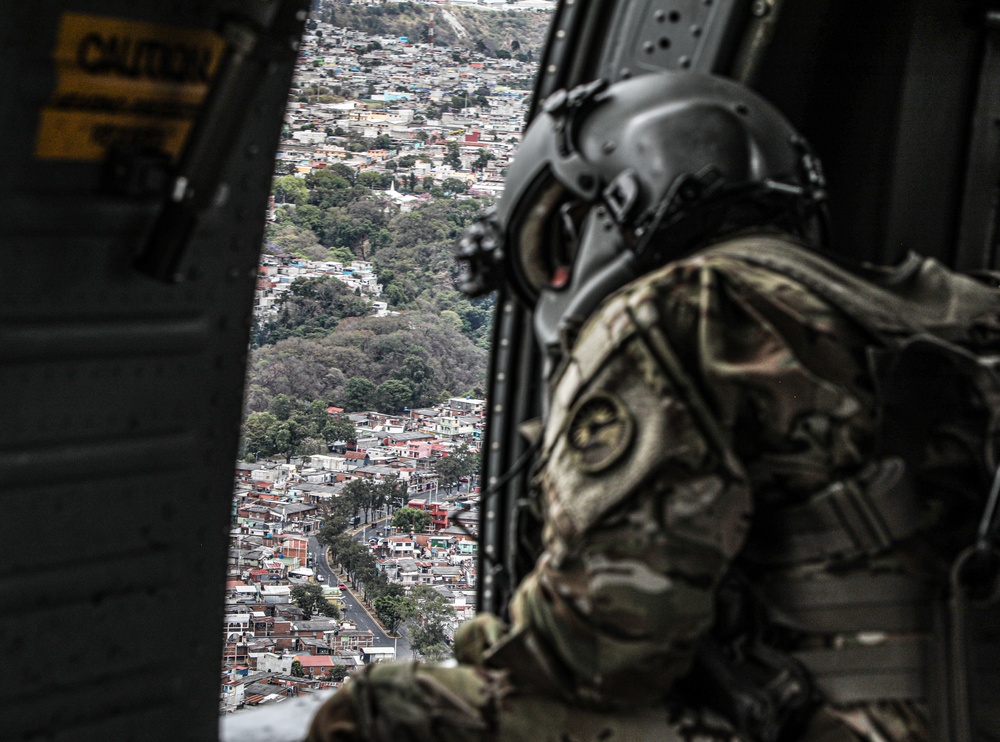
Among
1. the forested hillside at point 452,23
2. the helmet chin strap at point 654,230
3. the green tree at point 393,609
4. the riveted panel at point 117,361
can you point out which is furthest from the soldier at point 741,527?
the green tree at point 393,609

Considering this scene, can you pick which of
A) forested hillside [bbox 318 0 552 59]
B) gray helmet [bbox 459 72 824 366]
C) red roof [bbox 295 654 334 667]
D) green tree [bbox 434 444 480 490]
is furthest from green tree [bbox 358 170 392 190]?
gray helmet [bbox 459 72 824 366]

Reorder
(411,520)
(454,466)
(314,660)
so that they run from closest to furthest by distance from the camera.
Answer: (314,660) < (454,466) < (411,520)

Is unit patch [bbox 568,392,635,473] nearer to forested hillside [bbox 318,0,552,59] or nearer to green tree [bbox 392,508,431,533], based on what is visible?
forested hillside [bbox 318,0,552,59]

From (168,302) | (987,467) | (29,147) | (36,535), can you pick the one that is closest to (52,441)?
(36,535)

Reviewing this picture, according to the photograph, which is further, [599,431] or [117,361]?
[117,361]

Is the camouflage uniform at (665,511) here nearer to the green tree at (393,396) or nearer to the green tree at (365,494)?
the green tree at (393,396)

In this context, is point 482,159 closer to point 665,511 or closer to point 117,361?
point 117,361

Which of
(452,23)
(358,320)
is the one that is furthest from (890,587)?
(452,23)

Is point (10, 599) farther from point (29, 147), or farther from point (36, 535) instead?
point (29, 147)
